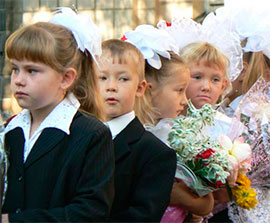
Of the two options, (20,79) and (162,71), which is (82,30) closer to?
(20,79)

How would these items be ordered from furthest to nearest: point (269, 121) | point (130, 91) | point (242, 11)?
point (242, 11), point (269, 121), point (130, 91)

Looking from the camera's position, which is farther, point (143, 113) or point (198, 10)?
point (198, 10)

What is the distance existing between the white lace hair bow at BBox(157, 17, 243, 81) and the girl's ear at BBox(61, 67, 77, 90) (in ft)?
4.89

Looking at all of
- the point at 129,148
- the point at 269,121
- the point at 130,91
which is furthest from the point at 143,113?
the point at 269,121

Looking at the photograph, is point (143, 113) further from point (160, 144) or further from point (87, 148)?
point (87, 148)

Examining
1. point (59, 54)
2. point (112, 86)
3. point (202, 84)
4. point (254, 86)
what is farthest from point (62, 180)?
A: point (254, 86)

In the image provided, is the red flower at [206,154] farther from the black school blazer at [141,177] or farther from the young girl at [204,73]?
the young girl at [204,73]

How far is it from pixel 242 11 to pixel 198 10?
447cm

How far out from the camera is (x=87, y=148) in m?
2.71

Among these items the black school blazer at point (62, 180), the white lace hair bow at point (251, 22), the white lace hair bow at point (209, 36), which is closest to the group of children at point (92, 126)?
the black school blazer at point (62, 180)

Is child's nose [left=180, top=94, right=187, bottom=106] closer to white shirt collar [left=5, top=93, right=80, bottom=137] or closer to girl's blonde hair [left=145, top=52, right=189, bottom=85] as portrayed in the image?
girl's blonde hair [left=145, top=52, right=189, bottom=85]

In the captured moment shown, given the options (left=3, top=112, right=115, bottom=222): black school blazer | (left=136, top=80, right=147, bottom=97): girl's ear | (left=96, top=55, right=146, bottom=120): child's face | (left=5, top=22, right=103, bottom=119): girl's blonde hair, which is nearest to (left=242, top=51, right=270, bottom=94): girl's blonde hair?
(left=136, top=80, right=147, bottom=97): girl's ear

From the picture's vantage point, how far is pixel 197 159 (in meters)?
3.40

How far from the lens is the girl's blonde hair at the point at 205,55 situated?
414cm
